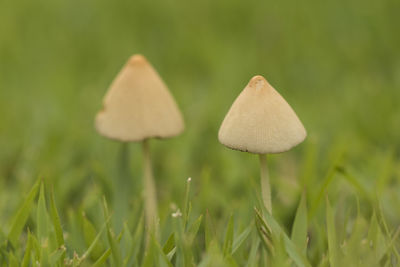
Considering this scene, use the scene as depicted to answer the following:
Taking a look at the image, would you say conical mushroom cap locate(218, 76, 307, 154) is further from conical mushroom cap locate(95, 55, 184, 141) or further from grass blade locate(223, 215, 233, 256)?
conical mushroom cap locate(95, 55, 184, 141)

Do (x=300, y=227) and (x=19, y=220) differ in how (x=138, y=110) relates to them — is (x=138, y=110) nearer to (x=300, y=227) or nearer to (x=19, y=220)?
(x=19, y=220)

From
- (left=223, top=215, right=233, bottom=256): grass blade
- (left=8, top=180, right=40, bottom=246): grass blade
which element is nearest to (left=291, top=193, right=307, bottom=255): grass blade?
(left=223, top=215, right=233, bottom=256): grass blade

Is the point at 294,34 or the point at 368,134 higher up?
the point at 294,34

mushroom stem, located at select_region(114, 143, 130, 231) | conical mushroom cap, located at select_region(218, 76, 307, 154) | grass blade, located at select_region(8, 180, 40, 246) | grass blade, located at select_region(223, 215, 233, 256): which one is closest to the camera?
conical mushroom cap, located at select_region(218, 76, 307, 154)

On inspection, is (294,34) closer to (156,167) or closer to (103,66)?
(103,66)

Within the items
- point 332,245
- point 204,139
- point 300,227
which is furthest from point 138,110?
point 204,139

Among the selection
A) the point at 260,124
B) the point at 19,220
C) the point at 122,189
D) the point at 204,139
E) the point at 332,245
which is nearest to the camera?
the point at 260,124

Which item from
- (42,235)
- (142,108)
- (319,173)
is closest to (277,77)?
(319,173)
